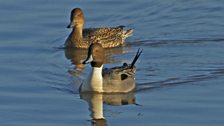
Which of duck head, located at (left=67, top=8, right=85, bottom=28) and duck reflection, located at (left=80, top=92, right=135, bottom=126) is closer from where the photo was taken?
duck reflection, located at (left=80, top=92, right=135, bottom=126)

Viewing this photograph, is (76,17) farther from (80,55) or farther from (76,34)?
(80,55)

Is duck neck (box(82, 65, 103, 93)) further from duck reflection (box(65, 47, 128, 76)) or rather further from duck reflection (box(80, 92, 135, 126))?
duck reflection (box(65, 47, 128, 76))

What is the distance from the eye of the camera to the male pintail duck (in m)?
15.1

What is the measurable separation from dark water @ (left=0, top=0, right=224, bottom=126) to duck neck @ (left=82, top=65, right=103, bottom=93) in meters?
0.24

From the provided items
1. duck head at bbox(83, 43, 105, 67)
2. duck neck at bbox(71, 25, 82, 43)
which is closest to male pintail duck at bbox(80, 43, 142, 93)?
duck head at bbox(83, 43, 105, 67)

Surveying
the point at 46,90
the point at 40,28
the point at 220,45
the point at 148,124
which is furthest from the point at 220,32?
the point at 148,124

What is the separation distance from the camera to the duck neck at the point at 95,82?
1503cm

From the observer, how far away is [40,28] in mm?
18844

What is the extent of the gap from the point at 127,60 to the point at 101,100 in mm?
2813

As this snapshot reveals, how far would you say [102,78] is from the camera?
49.8 feet

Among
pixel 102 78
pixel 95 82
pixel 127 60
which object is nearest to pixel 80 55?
pixel 127 60

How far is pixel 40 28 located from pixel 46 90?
4026mm

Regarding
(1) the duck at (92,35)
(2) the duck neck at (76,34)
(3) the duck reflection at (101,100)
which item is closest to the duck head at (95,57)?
(3) the duck reflection at (101,100)

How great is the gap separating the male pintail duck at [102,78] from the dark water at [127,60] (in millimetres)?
218
